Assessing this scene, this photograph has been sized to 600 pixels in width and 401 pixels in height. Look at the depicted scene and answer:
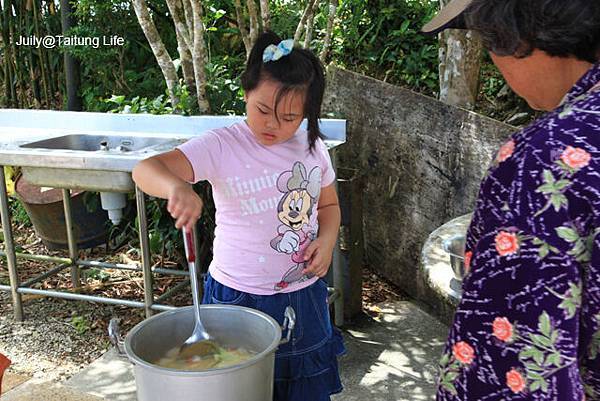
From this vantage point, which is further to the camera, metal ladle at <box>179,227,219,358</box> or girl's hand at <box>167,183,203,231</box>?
metal ladle at <box>179,227,219,358</box>

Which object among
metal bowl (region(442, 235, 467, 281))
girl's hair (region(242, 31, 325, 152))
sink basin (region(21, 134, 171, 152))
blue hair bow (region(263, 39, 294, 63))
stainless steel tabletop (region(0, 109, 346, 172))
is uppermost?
blue hair bow (region(263, 39, 294, 63))

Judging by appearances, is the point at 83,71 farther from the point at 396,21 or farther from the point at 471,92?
the point at 471,92

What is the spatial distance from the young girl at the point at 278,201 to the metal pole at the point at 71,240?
8.01 ft

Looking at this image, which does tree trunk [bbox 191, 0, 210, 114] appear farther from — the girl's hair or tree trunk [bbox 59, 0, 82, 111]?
tree trunk [bbox 59, 0, 82, 111]

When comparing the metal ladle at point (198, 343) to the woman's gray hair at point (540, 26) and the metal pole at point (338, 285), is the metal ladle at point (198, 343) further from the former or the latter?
the metal pole at point (338, 285)

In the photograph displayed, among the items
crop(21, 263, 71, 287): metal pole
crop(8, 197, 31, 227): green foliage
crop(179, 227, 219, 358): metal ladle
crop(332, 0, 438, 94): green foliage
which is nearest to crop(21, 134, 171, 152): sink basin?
crop(21, 263, 71, 287): metal pole

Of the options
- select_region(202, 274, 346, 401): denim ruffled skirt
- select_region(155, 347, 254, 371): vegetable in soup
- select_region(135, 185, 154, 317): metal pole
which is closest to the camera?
select_region(155, 347, 254, 371): vegetable in soup

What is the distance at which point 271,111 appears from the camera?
220 centimetres

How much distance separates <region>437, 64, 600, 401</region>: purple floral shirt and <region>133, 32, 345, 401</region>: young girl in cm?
113

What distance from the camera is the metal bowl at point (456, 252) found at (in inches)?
83.3

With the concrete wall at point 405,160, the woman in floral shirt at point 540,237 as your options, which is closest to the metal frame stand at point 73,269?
the concrete wall at point 405,160

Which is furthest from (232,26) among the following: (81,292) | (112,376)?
(112,376)

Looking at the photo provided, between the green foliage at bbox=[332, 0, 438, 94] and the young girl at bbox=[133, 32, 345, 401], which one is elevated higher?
Answer: the green foliage at bbox=[332, 0, 438, 94]

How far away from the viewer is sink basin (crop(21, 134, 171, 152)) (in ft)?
13.5
